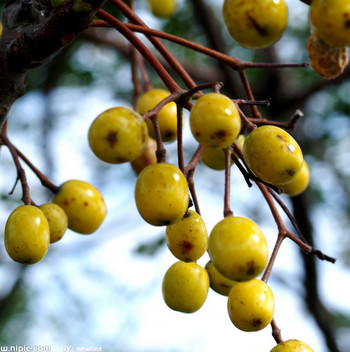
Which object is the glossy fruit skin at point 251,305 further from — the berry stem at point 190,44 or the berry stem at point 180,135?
the berry stem at point 190,44

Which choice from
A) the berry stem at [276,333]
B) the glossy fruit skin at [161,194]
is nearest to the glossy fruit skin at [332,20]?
the glossy fruit skin at [161,194]

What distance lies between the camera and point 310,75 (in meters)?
2.94

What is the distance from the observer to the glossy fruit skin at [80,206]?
0.99m

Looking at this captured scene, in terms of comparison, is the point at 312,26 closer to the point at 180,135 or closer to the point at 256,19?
the point at 256,19

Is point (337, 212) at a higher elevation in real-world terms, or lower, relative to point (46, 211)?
lower

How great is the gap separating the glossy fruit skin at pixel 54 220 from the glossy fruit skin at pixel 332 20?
0.52m

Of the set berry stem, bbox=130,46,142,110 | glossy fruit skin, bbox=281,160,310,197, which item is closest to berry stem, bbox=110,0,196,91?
glossy fruit skin, bbox=281,160,310,197

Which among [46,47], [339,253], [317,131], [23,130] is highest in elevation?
[46,47]

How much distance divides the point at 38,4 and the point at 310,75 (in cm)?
231

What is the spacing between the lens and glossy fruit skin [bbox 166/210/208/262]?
790 millimetres

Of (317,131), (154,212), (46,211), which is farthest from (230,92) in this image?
(154,212)

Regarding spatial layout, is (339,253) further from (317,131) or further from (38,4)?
(38,4)

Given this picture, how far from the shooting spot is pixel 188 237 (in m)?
0.79

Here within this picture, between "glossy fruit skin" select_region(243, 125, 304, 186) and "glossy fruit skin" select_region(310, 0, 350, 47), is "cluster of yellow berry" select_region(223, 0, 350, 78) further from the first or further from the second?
"glossy fruit skin" select_region(243, 125, 304, 186)
